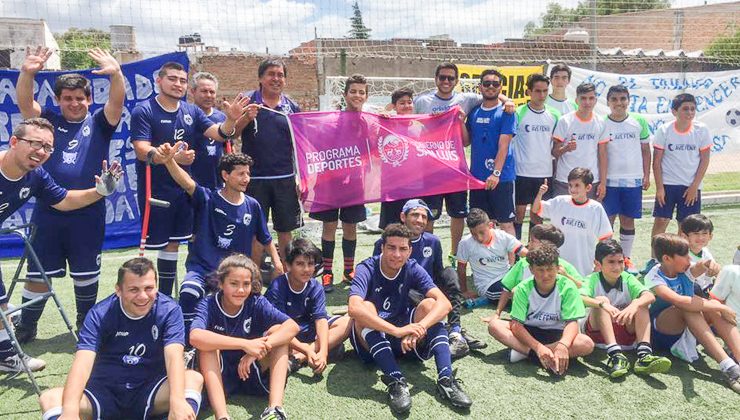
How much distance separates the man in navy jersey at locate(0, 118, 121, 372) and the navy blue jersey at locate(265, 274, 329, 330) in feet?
4.13

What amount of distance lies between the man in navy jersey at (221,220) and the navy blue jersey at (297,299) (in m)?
0.20

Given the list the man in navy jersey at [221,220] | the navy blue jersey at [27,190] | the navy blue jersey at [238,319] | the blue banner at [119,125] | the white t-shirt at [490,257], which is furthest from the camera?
the blue banner at [119,125]

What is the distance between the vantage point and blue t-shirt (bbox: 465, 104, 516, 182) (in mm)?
5472

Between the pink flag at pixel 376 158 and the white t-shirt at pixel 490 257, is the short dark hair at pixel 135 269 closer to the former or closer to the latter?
the pink flag at pixel 376 158

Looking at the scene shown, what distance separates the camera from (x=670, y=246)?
3.89 metres

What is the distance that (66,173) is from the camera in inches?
162

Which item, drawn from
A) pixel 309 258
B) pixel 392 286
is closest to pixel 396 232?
pixel 392 286

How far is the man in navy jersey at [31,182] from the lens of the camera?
10.8 ft

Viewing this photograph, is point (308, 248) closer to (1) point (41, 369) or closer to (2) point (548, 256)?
(2) point (548, 256)

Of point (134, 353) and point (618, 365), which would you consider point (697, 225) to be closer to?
point (618, 365)

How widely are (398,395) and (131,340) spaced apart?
60.4 inches

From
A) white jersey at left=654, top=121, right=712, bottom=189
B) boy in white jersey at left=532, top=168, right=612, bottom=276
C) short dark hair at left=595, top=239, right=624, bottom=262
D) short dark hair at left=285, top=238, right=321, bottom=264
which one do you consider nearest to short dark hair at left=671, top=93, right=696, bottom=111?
white jersey at left=654, top=121, right=712, bottom=189

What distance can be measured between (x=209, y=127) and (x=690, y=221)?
3.93m

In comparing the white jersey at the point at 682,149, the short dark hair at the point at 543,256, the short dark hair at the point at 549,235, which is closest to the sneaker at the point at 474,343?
the short dark hair at the point at 543,256
